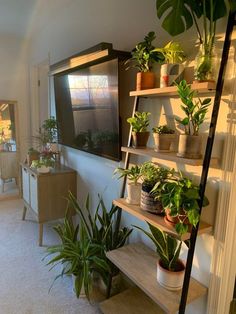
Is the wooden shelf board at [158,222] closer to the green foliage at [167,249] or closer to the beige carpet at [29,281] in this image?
the green foliage at [167,249]

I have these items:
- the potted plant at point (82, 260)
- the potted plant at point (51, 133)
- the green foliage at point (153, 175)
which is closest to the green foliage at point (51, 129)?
the potted plant at point (51, 133)

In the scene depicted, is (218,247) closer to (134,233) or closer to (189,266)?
(189,266)

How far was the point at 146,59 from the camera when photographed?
1494mm

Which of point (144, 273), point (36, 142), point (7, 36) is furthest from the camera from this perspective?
point (36, 142)

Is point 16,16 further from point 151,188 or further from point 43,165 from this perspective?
point 151,188

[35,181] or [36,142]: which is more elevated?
[36,142]

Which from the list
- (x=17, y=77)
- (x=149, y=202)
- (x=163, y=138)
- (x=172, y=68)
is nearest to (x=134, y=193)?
(x=149, y=202)

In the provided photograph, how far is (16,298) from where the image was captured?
1.86m

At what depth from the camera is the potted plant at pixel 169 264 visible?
1337mm

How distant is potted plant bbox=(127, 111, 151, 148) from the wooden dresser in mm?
1322

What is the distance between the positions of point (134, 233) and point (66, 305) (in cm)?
72

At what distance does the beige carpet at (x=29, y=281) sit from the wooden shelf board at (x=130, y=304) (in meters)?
0.15

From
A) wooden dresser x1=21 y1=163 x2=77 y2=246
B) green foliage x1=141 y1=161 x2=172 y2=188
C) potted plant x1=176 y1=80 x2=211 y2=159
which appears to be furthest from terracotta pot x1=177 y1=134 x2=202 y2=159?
wooden dresser x1=21 y1=163 x2=77 y2=246

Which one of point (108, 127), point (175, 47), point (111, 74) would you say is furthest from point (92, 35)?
point (175, 47)
